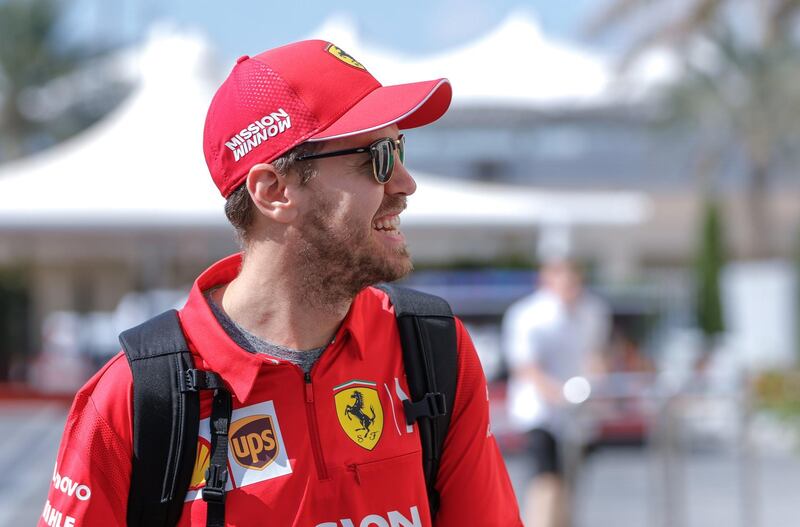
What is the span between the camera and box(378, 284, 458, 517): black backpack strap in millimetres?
1934

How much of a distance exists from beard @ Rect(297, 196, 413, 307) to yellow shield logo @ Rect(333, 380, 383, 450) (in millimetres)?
152

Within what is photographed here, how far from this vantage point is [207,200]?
1107 cm

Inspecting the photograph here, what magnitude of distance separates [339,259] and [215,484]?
0.42m

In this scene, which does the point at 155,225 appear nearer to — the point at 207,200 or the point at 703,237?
the point at 207,200

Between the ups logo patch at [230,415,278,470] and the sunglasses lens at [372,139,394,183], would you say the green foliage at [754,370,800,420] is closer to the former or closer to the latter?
the sunglasses lens at [372,139,394,183]

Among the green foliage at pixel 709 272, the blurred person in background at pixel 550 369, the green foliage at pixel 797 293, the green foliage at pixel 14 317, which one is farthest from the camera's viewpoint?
the green foliage at pixel 709 272

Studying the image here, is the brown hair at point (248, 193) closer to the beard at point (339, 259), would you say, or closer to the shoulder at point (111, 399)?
the beard at point (339, 259)

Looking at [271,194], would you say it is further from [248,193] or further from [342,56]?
[342,56]

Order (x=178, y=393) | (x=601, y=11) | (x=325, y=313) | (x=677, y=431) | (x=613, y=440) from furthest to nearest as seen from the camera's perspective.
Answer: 1. (x=601, y=11)
2. (x=613, y=440)
3. (x=677, y=431)
4. (x=325, y=313)
5. (x=178, y=393)

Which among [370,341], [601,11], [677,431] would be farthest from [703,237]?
[370,341]

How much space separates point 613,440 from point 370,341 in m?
6.56

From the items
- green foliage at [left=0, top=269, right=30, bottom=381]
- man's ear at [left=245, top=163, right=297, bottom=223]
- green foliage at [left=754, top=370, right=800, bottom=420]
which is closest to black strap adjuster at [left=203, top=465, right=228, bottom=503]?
man's ear at [left=245, top=163, right=297, bottom=223]

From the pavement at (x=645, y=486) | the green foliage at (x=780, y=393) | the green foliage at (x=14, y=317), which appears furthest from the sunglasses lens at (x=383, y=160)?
the green foliage at (x=14, y=317)

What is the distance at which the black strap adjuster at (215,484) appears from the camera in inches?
69.9
